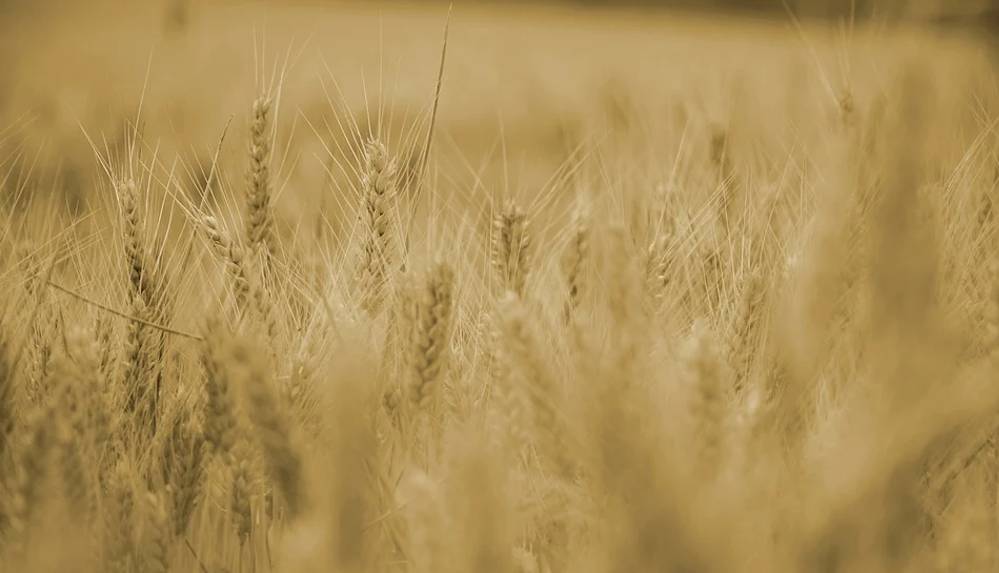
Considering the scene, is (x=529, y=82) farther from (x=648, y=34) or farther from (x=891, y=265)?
(x=648, y=34)

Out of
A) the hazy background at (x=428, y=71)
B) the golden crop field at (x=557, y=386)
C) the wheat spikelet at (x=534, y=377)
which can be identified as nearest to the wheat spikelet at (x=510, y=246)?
the golden crop field at (x=557, y=386)

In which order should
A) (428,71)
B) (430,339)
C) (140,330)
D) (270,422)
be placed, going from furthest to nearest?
1. (428,71)
2. (140,330)
3. (430,339)
4. (270,422)

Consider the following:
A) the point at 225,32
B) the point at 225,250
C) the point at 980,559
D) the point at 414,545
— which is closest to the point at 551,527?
the point at 414,545

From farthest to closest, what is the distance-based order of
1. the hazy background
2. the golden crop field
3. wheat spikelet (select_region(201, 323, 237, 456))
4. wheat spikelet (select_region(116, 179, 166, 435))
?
1. the hazy background
2. wheat spikelet (select_region(116, 179, 166, 435))
3. wheat spikelet (select_region(201, 323, 237, 456))
4. the golden crop field

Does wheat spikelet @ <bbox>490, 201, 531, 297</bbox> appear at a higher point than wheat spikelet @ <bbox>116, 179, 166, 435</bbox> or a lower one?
higher

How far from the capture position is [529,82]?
273cm

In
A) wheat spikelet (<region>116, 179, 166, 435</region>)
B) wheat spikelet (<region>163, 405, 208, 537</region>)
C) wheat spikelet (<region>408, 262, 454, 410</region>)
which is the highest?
wheat spikelet (<region>408, 262, 454, 410</region>)

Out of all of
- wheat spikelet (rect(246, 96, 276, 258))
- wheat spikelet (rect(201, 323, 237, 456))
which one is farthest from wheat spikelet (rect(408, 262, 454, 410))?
wheat spikelet (rect(246, 96, 276, 258))

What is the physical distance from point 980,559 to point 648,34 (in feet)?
19.7

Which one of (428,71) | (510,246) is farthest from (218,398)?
(428,71)

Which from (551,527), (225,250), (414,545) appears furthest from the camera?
(225,250)

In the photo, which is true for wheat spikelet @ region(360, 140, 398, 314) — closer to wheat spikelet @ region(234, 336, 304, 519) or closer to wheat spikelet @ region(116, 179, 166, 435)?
wheat spikelet @ region(116, 179, 166, 435)

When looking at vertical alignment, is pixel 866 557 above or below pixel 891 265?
below

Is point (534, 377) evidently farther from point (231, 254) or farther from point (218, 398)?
point (231, 254)
